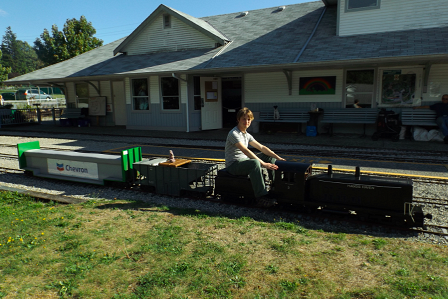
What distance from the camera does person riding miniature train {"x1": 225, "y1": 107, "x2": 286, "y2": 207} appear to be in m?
5.57

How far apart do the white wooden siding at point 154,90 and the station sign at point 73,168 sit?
961cm

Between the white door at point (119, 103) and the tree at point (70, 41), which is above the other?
the tree at point (70, 41)

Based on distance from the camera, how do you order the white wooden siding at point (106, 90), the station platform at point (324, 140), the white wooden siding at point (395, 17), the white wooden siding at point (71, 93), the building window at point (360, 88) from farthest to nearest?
1. the white wooden siding at point (71, 93)
2. the white wooden siding at point (106, 90)
3. the building window at point (360, 88)
4. the white wooden siding at point (395, 17)
5. the station platform at point (324, 140)

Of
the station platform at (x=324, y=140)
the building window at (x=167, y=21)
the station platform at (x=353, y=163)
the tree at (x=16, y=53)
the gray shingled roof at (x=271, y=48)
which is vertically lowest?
the station platform at (x=353, y=163)

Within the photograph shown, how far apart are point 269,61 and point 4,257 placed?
37.0ft

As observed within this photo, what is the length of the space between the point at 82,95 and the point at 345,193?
20609mm

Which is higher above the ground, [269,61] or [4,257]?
[269,61]

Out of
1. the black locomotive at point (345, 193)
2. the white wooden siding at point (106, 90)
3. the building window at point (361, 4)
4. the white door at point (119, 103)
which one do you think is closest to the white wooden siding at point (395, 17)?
the building window at point (361, 4)

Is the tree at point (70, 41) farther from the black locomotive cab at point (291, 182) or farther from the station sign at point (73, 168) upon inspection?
the black locomotive cab at point (291, 182)

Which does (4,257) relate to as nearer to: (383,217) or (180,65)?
(383,217)

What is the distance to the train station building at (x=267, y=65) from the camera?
12.9 metres

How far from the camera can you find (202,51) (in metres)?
16.9

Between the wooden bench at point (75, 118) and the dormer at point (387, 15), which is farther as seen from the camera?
the wooden bench at point (75, 118)

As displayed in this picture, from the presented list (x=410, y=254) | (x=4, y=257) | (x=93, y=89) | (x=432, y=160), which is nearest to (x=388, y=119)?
(x=432, y=160)
